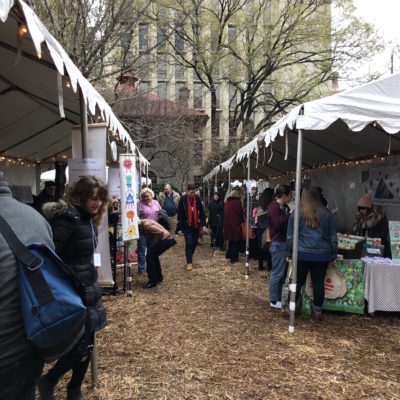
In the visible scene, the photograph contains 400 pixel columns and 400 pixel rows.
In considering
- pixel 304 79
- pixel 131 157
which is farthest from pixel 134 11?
pixel 304 79

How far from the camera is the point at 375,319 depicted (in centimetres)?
480

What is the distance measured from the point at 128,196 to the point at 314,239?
267 centimetres

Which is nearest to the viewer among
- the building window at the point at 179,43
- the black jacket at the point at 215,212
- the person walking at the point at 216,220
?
the person walking at the point at 216,220

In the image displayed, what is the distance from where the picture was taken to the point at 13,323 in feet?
4.76

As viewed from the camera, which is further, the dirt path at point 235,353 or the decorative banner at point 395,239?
the decorative banner at point 395,239

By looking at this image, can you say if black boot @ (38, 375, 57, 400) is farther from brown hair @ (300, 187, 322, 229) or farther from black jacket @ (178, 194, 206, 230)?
black jacket @ (178, 194, 206, 230)

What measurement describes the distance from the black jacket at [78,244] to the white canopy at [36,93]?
69 centimetres

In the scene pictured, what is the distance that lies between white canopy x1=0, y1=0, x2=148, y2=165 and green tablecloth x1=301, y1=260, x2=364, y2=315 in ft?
11.6

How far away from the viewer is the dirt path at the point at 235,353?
10.1ft

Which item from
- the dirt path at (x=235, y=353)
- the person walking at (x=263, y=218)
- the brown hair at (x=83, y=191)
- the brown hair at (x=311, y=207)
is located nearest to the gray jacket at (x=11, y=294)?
the brown hair at (x=83, y=191)

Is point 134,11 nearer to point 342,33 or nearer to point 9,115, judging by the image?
point 9,115

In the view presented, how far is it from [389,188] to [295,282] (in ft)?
10.00

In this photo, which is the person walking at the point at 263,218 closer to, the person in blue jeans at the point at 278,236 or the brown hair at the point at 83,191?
the person in blue jeans at the point at 278,236

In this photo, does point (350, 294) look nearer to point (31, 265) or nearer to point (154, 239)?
point (154, 239)
